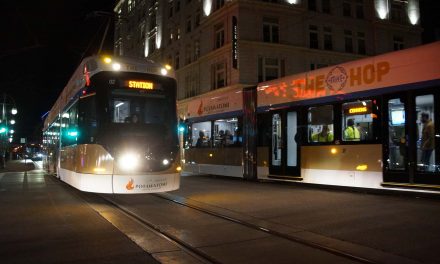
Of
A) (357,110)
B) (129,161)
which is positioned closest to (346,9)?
(357,110)

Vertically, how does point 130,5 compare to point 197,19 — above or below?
above

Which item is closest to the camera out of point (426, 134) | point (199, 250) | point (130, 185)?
point (199, 250)

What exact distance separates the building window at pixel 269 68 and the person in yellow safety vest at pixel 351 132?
26181mm

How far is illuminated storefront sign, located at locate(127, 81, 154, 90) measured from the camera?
11742 mm

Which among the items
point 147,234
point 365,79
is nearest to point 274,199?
point 365,79

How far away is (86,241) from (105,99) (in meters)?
4.66

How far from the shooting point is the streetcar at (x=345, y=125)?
1112 cm

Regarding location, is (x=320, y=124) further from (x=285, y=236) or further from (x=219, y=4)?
(x=219, y=4)

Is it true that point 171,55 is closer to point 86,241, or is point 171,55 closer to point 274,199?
point 274,199

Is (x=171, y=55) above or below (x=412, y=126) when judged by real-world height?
above

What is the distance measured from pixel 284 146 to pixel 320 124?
A: 5.94 ft

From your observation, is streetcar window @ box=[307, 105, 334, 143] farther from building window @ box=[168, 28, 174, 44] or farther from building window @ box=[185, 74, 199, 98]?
building window @ box=[168, 28, 174, 44]

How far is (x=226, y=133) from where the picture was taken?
19562 millimetres

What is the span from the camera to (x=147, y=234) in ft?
26.9
